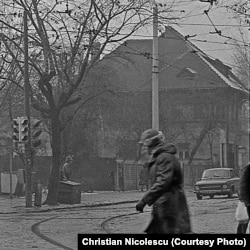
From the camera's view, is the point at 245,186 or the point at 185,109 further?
the point at 185,109

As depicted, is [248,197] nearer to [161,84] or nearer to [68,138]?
[68,138]

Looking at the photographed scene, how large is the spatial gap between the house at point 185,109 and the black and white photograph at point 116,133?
116 millimetres

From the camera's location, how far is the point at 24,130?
27.9m

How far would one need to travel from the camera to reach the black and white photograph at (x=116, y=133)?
882cm

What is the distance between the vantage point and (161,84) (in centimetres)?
6569

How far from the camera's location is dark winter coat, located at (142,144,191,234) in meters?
8.52

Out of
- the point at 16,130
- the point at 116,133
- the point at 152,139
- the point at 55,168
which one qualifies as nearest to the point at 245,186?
the point at 152,139

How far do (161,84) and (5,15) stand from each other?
116 feet

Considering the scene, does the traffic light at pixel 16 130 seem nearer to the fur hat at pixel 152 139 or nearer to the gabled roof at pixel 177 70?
the fur hat at pixel 152 139

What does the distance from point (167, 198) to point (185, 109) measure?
2074 inches

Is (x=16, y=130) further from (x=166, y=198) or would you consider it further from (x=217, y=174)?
(x=166, y=198)

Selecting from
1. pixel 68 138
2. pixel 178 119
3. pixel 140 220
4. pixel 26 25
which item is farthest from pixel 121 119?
pixel 140 220
